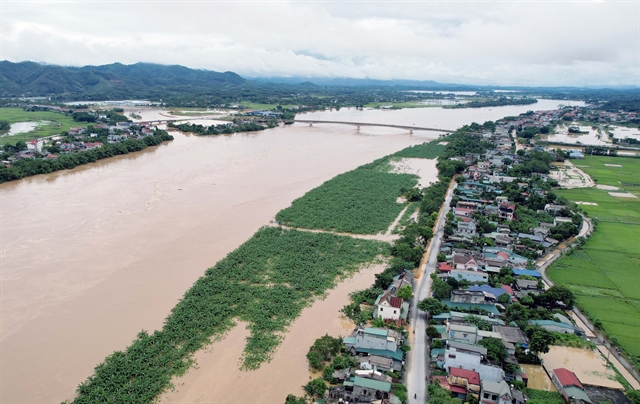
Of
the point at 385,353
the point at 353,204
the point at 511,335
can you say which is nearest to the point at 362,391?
the point at 385,353

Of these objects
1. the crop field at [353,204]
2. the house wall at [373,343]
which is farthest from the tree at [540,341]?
the crop field at [353,204]

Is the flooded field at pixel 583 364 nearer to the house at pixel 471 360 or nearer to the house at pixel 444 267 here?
the house at pixel 471 360

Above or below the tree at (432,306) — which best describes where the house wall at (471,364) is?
below

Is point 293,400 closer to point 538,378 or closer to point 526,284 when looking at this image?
point 538,378

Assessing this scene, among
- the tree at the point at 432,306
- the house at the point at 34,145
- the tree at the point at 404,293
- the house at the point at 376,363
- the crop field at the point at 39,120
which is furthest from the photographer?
the crop field at the point at 39,120

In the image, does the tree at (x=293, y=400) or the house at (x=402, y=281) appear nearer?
the tree at (x=293, y=400)

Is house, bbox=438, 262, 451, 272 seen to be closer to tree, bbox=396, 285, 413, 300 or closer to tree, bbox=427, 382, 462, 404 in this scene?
tree, bbox=396, 285, 413, 300

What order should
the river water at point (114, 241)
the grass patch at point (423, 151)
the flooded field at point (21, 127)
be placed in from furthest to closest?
the flooded field at point (21, 127), the grass patch at point (423, 151), the river water at point (114, 241)

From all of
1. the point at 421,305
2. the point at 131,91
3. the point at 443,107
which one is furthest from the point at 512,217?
the point at 131,91
